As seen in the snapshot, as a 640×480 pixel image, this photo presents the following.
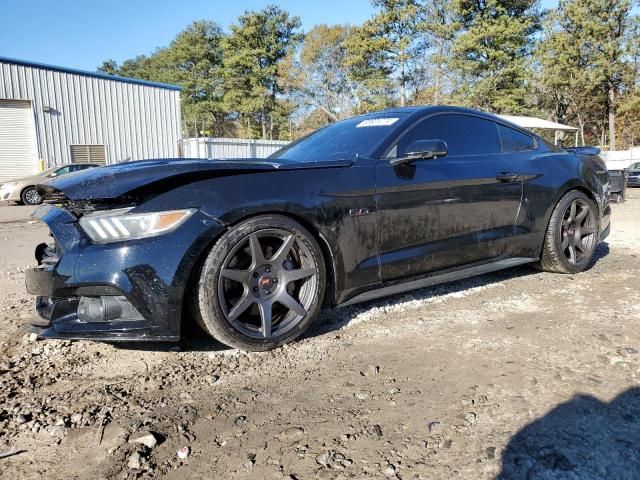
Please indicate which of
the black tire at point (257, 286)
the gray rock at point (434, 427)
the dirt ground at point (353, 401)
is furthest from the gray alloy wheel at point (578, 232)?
the gray rock at point (434, 427)

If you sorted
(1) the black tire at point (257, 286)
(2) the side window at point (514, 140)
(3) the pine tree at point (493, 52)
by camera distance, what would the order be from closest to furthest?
(1) the black tire at point (257, 286), (2) the side window at point (514, 140), (3) the pine tree at point (493, 52)

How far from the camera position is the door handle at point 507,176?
3.72 meters

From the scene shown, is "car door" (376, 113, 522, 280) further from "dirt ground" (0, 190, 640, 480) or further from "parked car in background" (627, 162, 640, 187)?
"parked car in background" (627, 162, 640, 187)

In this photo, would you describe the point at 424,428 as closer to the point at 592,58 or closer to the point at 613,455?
the point at 613,455

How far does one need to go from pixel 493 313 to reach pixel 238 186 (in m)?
2.01

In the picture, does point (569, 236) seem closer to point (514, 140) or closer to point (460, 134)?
point (514, 140)

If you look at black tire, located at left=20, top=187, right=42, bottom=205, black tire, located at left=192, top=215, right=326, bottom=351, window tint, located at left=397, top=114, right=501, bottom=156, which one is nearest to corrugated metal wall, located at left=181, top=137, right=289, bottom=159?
black tire, located at left=20, top=187, right=42, bottom=205

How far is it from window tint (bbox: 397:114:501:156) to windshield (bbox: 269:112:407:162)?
16 cm

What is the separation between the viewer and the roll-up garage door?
19203 mm

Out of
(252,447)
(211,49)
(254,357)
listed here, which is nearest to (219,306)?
(254,357)

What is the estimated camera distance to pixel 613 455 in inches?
68.9

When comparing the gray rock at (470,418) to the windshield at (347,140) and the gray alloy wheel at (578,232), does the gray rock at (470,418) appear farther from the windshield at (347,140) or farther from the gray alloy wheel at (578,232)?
the gray alloy wheel at (578,232)

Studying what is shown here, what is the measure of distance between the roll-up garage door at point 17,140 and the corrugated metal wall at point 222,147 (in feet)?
21.0

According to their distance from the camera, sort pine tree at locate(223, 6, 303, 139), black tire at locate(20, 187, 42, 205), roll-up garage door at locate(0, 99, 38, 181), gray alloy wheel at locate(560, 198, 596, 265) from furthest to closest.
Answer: pine tree at locate(223, 6, 303, 139) < roll-up garage door at locate(0, 99, 38, 181) < black tire at locate(20, 187, 42, 205) < gray alloy wheel at locate(560, 198, 596, 265)
